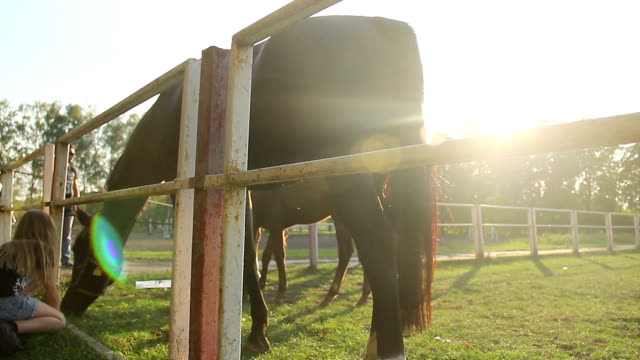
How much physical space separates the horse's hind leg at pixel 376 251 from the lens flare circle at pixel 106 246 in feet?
7.64

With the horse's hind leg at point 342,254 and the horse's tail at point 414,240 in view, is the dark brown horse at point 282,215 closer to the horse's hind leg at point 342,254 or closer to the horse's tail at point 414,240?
the horse's hind leg at point 342,254

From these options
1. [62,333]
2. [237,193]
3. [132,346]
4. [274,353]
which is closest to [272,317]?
[274,353]

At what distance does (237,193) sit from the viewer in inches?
59.5

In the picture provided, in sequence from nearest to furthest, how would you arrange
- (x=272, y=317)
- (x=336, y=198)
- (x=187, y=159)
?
(x=187, y=159)
(x=336, y=198)
(x=272, y=317)

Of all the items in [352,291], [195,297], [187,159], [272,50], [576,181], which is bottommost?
[352,291]

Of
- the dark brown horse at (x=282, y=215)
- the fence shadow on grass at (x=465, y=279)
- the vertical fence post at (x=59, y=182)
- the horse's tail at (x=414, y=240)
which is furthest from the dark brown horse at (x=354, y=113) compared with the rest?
the fence shadow on grass at (x=465, y=279)

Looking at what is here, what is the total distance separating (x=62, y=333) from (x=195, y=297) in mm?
1803

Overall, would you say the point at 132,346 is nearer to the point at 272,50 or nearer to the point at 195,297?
the point at 195,297

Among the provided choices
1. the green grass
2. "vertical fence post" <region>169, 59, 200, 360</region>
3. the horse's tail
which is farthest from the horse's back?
the green grass

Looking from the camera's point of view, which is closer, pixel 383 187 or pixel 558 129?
pixel 558 129

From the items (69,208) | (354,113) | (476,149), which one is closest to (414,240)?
(354,113)

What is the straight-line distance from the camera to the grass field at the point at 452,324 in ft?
9.19

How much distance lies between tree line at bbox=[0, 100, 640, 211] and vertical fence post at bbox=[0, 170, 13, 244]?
3140cm

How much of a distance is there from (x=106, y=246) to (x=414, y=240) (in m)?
2.61
